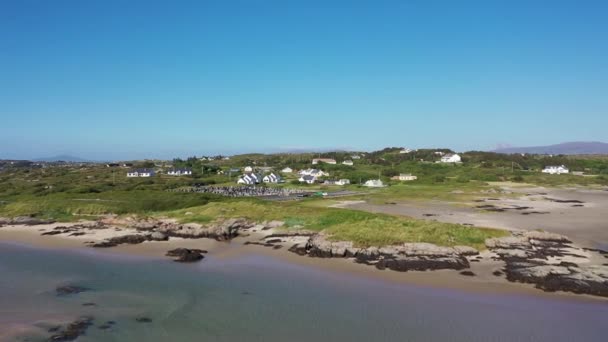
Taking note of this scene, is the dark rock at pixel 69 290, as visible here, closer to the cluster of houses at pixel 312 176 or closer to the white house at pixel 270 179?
the cluster of houses at pixel 312 176

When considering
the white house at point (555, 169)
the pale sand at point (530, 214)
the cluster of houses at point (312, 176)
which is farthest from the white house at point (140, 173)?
the white house at point (555, 169)

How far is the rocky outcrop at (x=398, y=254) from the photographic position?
1002 inches

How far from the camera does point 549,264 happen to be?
82.0 feet

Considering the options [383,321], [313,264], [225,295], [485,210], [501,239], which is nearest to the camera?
[383,321]

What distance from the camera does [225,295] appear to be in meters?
21.1

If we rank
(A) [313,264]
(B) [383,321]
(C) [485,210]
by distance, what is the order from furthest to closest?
(C) [485,210] < (A) [313,264] < (B) [383,321]

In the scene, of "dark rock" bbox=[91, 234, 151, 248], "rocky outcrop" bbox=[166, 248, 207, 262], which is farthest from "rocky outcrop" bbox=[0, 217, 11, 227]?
"rocky outcrop" bbox=[166, 248, 207, 262]

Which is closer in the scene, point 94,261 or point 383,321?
point 383,321

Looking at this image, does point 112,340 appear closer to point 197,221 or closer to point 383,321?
point 383,321

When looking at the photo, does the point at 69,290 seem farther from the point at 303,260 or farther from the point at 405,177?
the point at 405,177

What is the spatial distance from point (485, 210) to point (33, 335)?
46230mm

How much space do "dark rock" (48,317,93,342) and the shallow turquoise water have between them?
0.37 metres

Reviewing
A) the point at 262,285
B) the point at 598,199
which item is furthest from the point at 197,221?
the point at 598,199

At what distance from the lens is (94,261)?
28.0 metres
